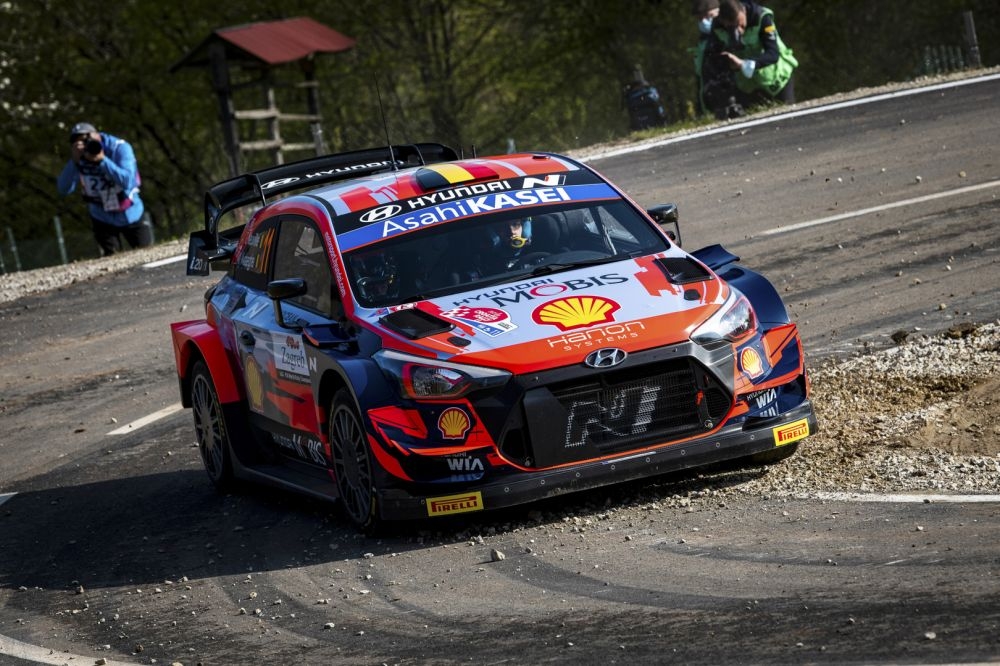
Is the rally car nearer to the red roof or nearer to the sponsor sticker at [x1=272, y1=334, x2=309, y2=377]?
the sponsor sticker at [x1=272, y1=334, x2=309, y2=377]

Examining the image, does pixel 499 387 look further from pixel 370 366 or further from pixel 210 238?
pixel 210 238

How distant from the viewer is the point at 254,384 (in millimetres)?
9367

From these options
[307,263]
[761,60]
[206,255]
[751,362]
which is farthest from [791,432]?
[761,60]

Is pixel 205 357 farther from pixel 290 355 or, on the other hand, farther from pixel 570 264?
pixel 570 264

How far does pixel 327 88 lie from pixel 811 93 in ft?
37.9

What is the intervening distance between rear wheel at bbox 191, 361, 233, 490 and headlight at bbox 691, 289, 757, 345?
10.7 feet

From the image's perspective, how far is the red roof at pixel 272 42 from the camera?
2641 centimetres

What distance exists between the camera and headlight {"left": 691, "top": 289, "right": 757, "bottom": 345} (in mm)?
7660

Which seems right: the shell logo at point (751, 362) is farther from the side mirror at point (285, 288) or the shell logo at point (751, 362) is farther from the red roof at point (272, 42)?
the red roof at point (272, 42)

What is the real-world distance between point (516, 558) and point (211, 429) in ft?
11.1

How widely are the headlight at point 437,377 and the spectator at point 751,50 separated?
15210 millimetres

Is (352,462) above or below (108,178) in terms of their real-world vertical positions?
below

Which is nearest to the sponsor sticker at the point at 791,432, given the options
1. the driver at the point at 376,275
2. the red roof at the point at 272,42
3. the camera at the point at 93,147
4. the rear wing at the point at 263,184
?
the driver at the point at 376,275

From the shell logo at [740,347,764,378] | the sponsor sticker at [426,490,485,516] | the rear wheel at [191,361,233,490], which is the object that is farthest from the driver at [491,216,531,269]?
the rear wheel at [191,361,233,490]
